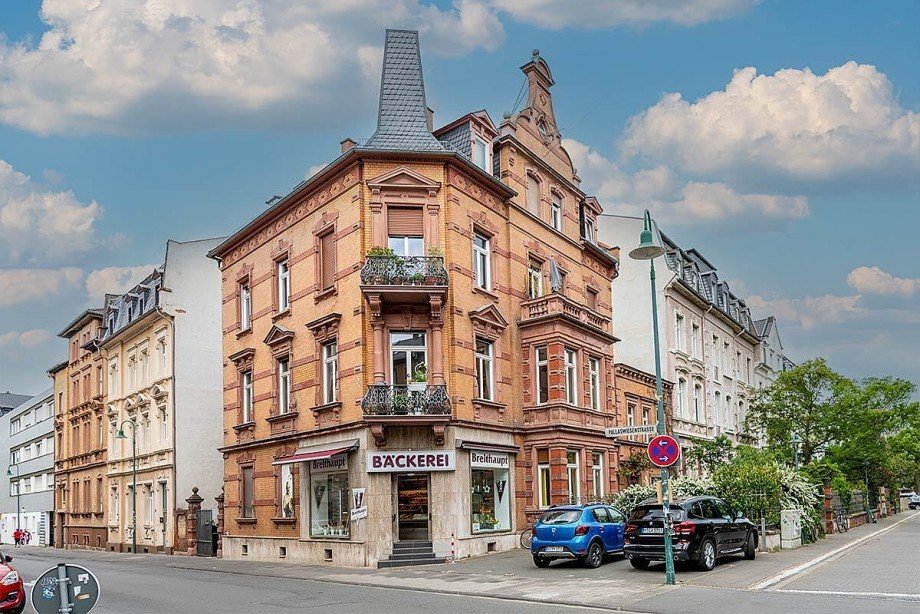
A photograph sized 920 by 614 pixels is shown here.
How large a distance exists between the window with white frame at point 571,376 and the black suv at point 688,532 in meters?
9.34

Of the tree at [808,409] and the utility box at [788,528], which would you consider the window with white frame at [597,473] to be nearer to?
the utility box at [788,528]

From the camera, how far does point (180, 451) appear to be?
40.2m

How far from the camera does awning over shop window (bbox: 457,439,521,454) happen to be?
26562 millimetres

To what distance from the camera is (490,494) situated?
28.3m

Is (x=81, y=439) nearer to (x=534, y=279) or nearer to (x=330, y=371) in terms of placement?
(x=330, y=371)

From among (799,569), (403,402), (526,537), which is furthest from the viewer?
(526,537)

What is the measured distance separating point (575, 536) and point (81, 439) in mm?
40225

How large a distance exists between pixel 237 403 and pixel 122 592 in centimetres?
1431

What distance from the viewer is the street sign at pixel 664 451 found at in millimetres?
17625

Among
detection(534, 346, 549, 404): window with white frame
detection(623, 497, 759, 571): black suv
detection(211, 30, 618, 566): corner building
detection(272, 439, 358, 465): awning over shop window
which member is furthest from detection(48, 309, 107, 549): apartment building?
detection(623, 497, 759, 571): black suv

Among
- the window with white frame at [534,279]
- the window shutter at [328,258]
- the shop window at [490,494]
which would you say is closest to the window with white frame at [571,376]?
the window with white frame at [534,279]

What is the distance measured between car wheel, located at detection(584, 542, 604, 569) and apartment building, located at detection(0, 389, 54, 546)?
1925 inches

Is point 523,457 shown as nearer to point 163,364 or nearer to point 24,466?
point 163,364

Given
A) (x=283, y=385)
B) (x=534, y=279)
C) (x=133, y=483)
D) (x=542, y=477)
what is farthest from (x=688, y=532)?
(x=133, y=483)
